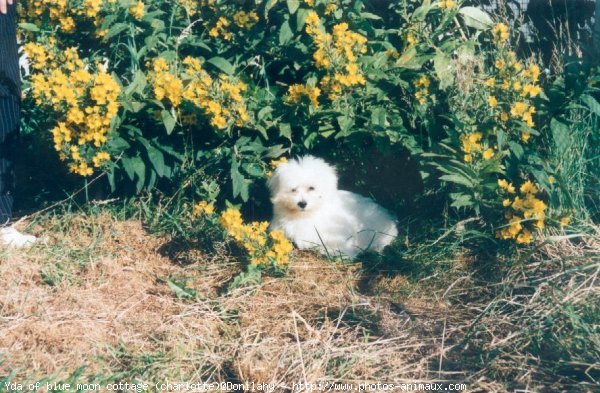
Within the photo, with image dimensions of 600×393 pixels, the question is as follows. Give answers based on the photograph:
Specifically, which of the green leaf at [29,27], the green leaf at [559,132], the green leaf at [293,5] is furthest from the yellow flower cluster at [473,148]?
Answer: the green leaf at [29,27]

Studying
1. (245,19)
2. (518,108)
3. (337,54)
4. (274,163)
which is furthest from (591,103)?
(245,19)

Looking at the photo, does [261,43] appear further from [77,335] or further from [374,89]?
[77,335]

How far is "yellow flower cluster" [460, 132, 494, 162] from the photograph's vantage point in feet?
10.9

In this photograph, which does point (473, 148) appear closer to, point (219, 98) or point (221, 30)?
point (219, 98)

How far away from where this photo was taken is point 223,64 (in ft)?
12.9

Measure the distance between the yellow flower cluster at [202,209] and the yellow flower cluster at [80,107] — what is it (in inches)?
22.7

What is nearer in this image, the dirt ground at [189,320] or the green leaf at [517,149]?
the dirt ground at [189,320]

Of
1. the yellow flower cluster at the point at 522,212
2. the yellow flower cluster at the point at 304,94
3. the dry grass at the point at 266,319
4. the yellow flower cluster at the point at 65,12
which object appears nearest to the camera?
the dry grass at the point at 266,319

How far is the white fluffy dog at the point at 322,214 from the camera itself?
144 inches

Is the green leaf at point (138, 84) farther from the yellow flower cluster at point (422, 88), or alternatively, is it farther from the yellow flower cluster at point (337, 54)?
the yellow flower cluster at point (422, 88)

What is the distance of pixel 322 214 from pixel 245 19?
49.9 inches

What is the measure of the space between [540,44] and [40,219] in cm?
346

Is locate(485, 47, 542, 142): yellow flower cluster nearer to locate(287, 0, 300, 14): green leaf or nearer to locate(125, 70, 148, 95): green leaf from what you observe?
locate(287, 0, 300, 14): green leaf

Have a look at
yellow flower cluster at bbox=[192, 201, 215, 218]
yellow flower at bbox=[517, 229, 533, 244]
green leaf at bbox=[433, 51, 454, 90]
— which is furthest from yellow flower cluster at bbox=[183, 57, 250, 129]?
yellow flower at bbox=[517, 229, 533, 244]
